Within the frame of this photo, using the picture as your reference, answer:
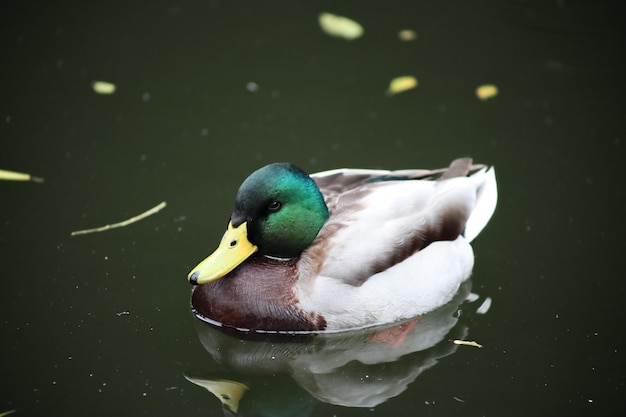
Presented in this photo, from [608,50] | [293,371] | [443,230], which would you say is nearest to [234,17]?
[608,50]

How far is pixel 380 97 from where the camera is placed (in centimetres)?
895

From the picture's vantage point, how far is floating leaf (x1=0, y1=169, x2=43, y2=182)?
7.47 m

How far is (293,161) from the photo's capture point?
7902 millimetres

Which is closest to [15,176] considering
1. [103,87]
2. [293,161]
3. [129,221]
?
[129,221]

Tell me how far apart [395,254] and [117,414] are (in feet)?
6.46

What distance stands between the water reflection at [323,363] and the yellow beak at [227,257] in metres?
0.47

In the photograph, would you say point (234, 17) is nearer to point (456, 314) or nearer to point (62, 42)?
point (62, 42)

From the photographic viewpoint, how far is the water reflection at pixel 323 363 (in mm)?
5566

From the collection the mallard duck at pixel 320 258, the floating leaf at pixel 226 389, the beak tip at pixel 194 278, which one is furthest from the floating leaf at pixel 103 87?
the floating leaf at pixel 226 389

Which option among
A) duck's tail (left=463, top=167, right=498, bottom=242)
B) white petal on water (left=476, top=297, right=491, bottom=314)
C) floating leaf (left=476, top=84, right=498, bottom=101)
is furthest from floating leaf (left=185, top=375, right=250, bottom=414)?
floating leaf (left=476, top=84, right=498, bottom=101)

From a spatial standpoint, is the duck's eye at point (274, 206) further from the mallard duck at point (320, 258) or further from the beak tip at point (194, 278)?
the beak tip at point (194, 278)

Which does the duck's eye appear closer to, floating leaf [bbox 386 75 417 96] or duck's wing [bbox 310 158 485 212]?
duck's wing [bbox 310 158 485 212]

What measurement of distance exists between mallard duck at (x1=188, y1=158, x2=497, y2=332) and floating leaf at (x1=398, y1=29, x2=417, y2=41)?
3.88 m

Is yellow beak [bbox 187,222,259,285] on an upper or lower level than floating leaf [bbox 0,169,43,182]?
upper
